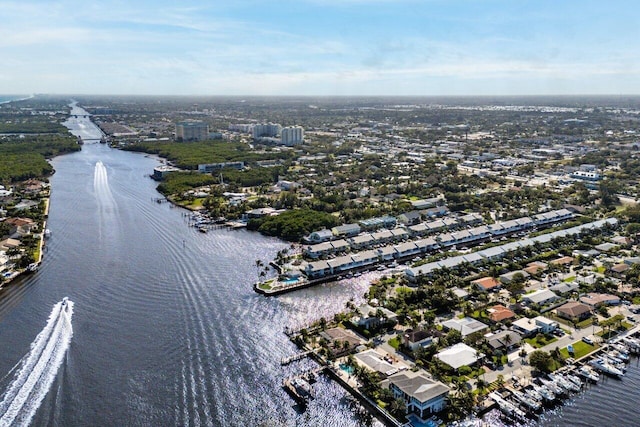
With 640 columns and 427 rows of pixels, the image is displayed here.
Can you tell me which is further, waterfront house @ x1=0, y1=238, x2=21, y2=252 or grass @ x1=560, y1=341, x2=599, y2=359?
waterfront house @ x1=0, y1=238, x2=21, y2=252

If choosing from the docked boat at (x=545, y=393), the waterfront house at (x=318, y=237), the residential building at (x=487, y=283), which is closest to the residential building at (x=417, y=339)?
the docked boat at (x=545, y=393)

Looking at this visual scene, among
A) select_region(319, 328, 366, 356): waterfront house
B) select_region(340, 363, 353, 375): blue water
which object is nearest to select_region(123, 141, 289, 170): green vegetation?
select_region(319, 328, 366, 356): waterfront house

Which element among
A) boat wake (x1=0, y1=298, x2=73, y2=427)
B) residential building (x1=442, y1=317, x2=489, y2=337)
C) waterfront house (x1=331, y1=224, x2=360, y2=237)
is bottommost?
boat wake (x1=0, y1=298, x2=73, y2=427)

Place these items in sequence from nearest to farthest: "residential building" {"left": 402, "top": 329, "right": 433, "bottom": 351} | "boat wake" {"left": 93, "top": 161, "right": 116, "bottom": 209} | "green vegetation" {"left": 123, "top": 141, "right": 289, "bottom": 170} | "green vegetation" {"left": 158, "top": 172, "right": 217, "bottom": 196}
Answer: "residential building" {"left": 402, "top": 329, "right": 433, "bottom": 351}
"boat wake" {"left": 93, "top": 161, "right": 116, "bottom": 209}
"green vegetation" {"left": 158, "top": 172, "right": 217, "bottom": 196}
"green vegetation" {"left": 123, "top": 141, "right": 289, "bottom": 170}

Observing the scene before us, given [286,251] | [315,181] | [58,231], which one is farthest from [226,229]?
[315,181]

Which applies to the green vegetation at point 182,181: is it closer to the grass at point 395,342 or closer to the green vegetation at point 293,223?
the green vegetation at point 293,223

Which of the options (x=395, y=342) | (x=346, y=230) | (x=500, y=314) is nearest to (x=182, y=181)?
(x=346, y=230)

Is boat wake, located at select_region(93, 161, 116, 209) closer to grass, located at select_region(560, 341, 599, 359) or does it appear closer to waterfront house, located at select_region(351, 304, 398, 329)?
waterfront house, located at select_region(351, 304, 398, 329)
